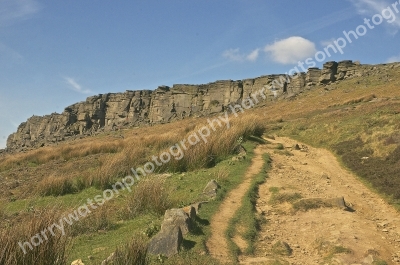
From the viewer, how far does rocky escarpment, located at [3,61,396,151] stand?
7312 centimetres

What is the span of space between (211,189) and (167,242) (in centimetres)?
354

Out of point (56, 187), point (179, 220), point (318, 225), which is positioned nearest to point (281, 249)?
point (318, 225)

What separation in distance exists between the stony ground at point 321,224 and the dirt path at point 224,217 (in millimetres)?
68

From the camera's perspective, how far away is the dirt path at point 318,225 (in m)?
6.54

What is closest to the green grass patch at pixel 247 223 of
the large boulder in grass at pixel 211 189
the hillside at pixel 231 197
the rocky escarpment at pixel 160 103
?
the hillside at pixel 231 197

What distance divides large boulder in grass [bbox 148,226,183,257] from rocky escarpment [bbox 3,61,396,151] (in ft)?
204

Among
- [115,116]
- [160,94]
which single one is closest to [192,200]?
[160,94]

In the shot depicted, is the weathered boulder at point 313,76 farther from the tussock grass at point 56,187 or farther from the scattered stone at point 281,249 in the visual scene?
the scattered stone at point 281,249

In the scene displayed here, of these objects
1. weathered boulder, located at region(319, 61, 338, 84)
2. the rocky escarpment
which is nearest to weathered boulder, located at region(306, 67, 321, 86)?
the rocky escarpment

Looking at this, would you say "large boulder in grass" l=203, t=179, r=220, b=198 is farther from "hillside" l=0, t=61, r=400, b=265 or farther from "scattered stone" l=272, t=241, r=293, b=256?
"scattered stone" l=272, t=241, r=293, b=256

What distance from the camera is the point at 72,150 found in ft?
73.9

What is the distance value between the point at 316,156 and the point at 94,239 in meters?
11.3

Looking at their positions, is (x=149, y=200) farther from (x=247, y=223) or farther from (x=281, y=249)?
(x=281, y=249)

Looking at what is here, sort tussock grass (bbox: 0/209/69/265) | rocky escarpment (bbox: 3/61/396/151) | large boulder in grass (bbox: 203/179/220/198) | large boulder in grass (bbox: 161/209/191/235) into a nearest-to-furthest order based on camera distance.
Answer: tussock grass (bbox: 0/209/69/265)
large boulder in grass (bbox: 161/209/191/235)
large boulder in grass (bbox: 203/179/220/198)
rocky escarpment (bbox: 3/61/396/151)
